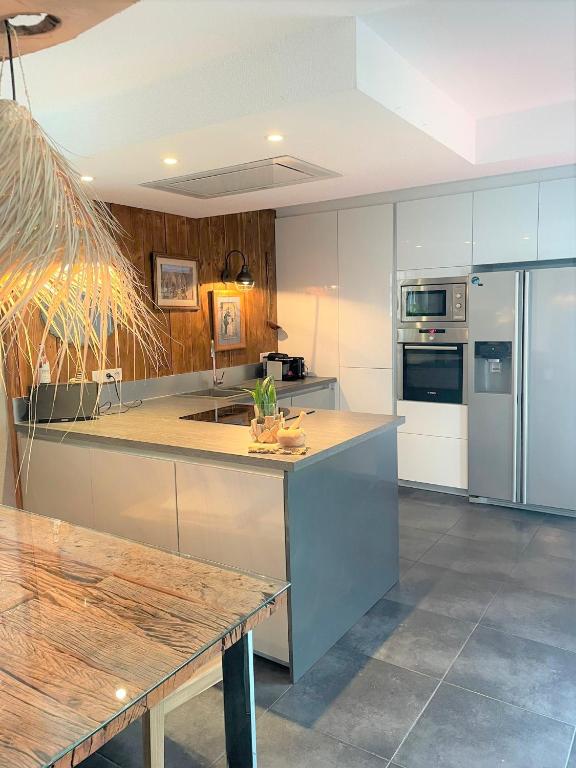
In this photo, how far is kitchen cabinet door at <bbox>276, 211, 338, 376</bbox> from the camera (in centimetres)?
485

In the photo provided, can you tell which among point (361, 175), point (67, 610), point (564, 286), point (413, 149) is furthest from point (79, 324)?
point (564, 286)

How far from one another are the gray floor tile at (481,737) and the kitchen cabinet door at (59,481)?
5.73 feet

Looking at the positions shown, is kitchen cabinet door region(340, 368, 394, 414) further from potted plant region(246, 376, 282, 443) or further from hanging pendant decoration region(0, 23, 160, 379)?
hanging pendant decoration region(0, 23, 160, 379)

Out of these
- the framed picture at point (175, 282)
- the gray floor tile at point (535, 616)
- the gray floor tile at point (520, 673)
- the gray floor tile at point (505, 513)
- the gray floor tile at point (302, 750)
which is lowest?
the gray floor tile at point (302, 750)

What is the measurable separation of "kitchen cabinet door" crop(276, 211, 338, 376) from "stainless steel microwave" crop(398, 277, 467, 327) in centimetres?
59

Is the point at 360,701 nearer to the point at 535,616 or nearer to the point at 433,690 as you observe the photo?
the point at 433,690

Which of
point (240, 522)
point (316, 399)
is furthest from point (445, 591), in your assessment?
point (316, 399)

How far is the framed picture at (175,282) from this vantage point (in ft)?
13.3

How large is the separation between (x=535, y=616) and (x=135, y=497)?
1886 mm

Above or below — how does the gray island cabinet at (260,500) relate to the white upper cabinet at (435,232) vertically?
below

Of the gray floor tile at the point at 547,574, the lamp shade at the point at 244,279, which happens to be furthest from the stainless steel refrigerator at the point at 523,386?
the lamp shade at the point at 244,279

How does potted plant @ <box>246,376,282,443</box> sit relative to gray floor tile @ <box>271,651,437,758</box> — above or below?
above

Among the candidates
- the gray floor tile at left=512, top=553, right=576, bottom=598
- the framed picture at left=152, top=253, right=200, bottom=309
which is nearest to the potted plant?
the gray floor tile at left=512, top=553, right=576, bottom=598

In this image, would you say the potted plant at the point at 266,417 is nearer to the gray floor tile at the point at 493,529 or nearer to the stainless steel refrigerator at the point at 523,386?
the gray floor tile at the point at 493,529
